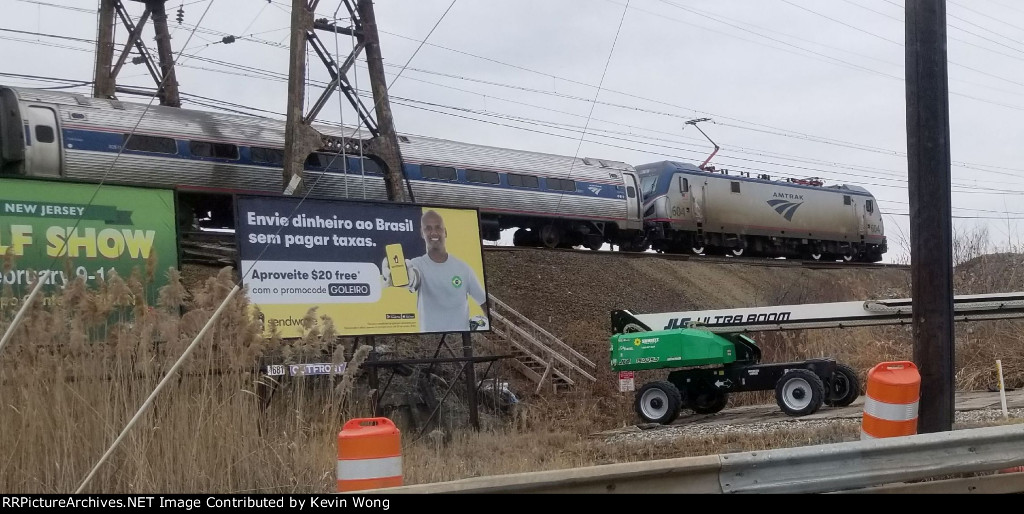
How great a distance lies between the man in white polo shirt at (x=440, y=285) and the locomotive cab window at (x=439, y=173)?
1131 centimetres

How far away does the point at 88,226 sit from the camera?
1284cm

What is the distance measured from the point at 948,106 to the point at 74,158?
57.1ft

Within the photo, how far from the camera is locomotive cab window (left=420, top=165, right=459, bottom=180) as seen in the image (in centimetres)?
2714

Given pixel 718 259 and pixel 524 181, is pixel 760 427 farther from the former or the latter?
pixel 718 259

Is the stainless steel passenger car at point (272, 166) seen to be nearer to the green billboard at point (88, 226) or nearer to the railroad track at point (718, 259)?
the railroad track at point (718, 259)

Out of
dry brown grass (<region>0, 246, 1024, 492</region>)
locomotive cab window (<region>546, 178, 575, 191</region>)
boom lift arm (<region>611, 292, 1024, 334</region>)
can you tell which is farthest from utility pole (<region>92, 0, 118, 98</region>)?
dry brown grass (<region>0, 246, 1024, 492</region>)

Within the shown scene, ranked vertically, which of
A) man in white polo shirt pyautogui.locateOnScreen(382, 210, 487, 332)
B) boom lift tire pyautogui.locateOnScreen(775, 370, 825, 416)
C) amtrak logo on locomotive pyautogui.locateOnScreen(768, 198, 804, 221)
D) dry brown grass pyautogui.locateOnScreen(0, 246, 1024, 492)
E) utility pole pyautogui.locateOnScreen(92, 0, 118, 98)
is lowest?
boom lift tire pyautogui.locateOnScreen(775, 370, 825, 416)

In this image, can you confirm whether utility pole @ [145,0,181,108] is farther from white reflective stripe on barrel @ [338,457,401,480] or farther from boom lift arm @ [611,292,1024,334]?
white reflective stripe on barrel @ [338,457,401,480]

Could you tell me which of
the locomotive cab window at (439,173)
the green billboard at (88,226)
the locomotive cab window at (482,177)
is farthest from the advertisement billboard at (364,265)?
the locomotive cab window at (482,177)

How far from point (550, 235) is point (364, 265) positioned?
16.6 m

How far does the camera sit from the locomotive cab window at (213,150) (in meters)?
23.4

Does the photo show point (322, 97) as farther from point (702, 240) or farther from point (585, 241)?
point (702, 240)

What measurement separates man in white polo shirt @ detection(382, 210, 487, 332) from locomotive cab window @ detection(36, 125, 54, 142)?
9730 millimetres

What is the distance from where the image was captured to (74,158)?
21.7m
